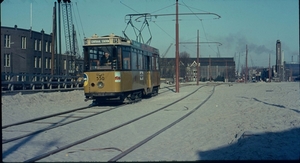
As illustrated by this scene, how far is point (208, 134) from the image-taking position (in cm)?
1098

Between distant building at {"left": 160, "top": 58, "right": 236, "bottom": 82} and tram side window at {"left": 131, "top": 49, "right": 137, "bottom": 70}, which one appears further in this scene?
distant building at {"left": 160, "top": 58, "right": 236, "bottom": 82}

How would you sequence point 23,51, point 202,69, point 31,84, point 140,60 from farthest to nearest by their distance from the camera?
point 202,69
point 23,51
point 31,84
point 140,60

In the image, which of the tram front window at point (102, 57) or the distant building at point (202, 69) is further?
the distant building at point (202, 69)

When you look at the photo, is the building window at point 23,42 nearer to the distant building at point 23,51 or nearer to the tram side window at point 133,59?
the distant building at point 23,51

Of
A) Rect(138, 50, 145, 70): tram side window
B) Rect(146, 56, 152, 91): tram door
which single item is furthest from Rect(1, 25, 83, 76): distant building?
Rect(138, 50, 145, 70): tram side window

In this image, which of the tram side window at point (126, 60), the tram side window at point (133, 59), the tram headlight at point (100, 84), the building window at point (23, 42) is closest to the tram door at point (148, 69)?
the tram side window at point (133, 59)

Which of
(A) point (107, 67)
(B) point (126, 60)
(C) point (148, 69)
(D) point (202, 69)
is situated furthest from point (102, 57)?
(D) point (202, 69)

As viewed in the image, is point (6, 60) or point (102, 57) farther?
point (6, 60)

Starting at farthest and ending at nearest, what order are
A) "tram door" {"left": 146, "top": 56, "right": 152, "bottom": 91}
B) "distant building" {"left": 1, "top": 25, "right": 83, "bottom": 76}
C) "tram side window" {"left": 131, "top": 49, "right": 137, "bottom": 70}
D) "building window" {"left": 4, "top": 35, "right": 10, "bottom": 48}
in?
"distant building" {"left": 1, "top": 25, "right": 83, "bottom": 76} < "building window" {"left": 4, "top": 35, "right": 10, "bottom": 48} < "tram door" {"left": 146, "top": 56, "right": 152, "bottom": 91} < "tram side window" {"left": 131, "top": 49, "right": 137, "bottom": 70}

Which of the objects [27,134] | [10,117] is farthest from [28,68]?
[27,134]

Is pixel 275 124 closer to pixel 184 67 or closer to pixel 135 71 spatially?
pixel 135 71

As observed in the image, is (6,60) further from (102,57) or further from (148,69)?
(102,57)

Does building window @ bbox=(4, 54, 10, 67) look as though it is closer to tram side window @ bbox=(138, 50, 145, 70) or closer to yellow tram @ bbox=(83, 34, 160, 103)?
tram side window @ bbox=(138, 50, 145, 70)

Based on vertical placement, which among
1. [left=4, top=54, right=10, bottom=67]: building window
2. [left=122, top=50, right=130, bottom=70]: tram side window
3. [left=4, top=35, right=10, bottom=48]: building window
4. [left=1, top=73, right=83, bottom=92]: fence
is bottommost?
[left=1, top=73, right=83, bottom=92]: fence
